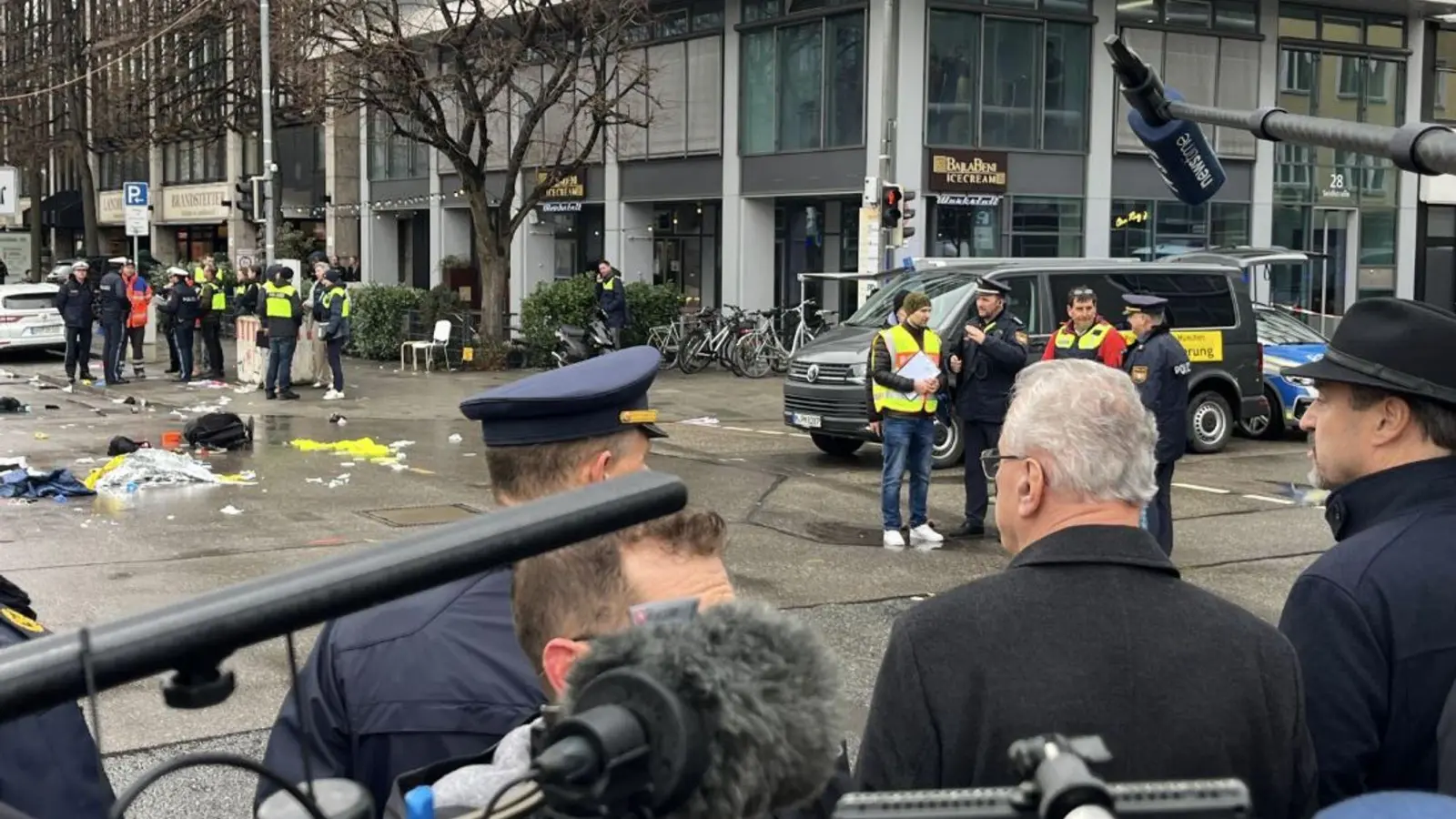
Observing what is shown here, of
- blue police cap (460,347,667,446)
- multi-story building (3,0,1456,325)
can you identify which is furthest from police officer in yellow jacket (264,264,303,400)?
blue police cap (460,347,667,446)

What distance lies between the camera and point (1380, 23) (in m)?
32.1

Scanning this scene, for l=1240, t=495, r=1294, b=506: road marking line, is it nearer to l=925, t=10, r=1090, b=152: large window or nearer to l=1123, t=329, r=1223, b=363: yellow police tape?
l=1123, t=329, r=1223, b=363: yellow police tape

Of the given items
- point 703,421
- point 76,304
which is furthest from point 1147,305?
point 76,304

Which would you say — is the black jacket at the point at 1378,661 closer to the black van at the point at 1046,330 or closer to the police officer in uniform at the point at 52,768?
the police officer in uniform at the point at 52,768

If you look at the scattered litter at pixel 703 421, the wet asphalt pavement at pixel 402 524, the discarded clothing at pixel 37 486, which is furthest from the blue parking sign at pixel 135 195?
the discarded clothing at pixel 37 486

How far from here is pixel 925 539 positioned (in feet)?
34.0

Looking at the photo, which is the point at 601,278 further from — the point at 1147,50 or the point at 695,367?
the point at 1147,50

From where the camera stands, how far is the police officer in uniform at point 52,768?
6.06 ft

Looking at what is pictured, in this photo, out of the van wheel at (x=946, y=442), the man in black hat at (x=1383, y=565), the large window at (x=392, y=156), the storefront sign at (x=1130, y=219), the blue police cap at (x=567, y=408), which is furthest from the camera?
the large window at (x=392, y=156)

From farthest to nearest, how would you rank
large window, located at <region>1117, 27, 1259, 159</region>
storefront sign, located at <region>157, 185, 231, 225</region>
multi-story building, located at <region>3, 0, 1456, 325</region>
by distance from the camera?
storefront sign, located at <region>157, 185, 231, 225</region>, large window, located at <region>1117, 27, 1259, 159</region>, multi-story building, located at <region>3, 0, 1456, 325</region>

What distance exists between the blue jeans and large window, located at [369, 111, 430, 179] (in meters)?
29.3

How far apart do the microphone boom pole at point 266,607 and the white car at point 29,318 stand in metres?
26.9

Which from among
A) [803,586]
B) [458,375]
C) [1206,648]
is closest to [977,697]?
[1206,648]

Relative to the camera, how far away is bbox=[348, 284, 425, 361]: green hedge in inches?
1051
